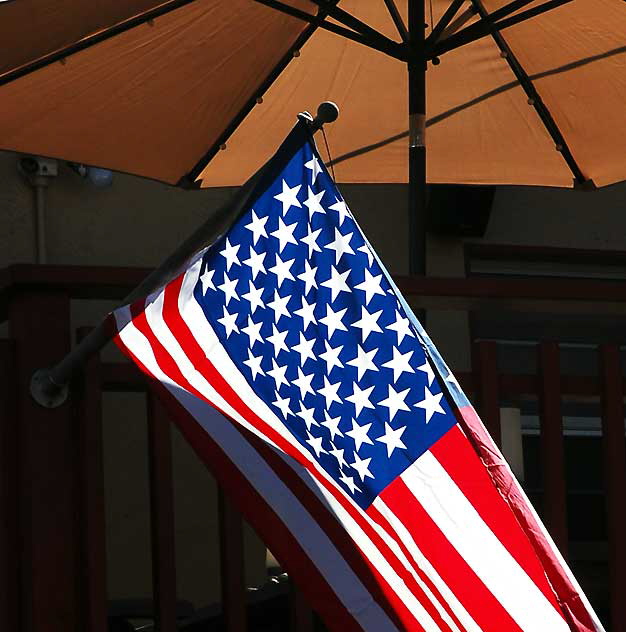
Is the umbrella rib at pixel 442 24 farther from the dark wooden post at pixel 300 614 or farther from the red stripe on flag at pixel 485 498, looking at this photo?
the red stripe on flag at pixel 485 498

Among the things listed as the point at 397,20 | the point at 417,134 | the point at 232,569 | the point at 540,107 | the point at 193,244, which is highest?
the point at 397,20

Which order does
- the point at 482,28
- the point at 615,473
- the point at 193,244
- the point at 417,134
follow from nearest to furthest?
the point at 193,244 < the point at 615,473 < the point at 482,28 < the point at 417,134

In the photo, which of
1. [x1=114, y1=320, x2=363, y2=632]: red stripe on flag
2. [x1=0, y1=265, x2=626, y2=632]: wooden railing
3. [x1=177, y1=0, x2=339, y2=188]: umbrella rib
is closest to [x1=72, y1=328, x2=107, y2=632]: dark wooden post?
Answer: [x1=0, y1=265, x2=626, y2=632]: wooden railing

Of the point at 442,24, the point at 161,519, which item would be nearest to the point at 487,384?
the point at 161,519

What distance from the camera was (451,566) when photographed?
316cm

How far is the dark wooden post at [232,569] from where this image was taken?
156 inches

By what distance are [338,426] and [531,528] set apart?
437 millimetres

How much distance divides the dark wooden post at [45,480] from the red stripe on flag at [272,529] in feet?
2.09

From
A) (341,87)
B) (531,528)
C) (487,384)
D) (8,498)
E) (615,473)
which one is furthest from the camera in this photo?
(341,87)

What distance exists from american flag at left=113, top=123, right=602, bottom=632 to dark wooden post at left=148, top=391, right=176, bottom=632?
66 cm

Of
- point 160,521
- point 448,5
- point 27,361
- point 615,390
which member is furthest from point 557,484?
point 448,5

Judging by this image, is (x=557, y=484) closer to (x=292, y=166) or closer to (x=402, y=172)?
(x=292, y=166)

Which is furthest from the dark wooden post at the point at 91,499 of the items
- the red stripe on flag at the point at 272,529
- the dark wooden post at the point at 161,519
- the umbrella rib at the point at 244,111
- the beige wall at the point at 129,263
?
the beige wall at the point at 129,263

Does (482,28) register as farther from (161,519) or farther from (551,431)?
(161,519)
